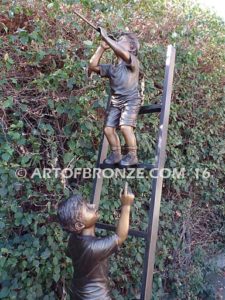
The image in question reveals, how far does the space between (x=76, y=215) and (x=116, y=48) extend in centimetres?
77

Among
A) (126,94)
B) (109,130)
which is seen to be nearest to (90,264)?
(109,130)

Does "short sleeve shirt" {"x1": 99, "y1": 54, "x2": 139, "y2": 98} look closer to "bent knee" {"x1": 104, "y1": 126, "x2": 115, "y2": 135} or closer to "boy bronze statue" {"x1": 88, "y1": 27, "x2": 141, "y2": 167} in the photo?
"boy bronze statue" {"x1": 88, "y1": 27, "x2": 141, "y2": 167}

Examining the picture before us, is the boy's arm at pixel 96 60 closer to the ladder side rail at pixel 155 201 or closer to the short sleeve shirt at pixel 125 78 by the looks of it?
the short sleeve shirt at pixel 125 78

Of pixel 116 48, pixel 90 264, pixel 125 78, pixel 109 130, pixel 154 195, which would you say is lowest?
pixel 90 264

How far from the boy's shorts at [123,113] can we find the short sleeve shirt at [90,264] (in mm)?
547

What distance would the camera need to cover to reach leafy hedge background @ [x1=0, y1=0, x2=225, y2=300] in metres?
2.01

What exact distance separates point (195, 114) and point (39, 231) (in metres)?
1.92

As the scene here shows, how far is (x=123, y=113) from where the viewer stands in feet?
5.45

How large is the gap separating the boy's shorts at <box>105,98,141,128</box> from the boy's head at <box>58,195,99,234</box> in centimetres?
44

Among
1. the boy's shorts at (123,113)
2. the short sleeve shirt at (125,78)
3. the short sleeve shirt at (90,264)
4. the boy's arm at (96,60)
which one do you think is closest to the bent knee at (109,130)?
the boy's shorts at (123,113)

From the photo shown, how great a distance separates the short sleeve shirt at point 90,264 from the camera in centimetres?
140

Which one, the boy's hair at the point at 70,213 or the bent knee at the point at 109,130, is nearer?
the boy's hair at the point at 70,213

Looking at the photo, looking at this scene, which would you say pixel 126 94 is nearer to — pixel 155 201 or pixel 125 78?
pixel 125 78

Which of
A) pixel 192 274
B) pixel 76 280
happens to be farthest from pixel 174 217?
pixel 76 280
